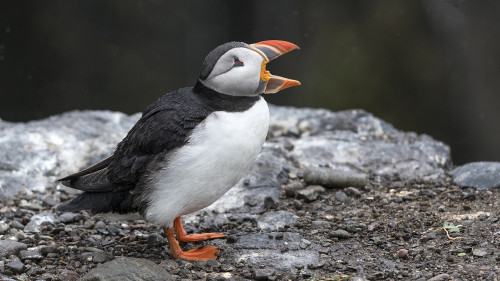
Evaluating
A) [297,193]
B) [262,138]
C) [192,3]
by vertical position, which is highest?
[192,3]

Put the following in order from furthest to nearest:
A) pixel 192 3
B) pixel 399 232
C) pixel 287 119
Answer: pixel 192 3 → pixel 287 119 → pixel 399 232

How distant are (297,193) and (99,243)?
63.4 inches

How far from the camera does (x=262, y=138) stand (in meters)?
4.60

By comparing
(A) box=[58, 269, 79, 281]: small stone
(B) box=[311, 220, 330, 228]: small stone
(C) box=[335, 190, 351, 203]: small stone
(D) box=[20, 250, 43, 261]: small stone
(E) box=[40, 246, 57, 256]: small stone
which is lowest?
(A) box=[58, 269, 79, 281]: small stone

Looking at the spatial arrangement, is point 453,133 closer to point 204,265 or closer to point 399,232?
point 399,232

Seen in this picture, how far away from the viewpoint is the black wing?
4.48 m

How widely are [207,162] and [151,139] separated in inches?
15.6

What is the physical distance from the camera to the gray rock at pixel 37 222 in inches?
209

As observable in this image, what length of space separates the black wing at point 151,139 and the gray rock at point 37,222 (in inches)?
30.6

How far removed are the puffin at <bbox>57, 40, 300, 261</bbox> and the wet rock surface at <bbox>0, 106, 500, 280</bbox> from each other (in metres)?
0.34

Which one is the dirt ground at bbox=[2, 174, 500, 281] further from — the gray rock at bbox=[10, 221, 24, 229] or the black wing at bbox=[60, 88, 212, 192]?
the black wing at bbox=[60, 88, 212, 192]

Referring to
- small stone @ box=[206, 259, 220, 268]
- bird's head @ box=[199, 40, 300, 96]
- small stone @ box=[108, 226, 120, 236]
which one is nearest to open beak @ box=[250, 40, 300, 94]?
bird's head @ box=[199, 40, 300, 96]

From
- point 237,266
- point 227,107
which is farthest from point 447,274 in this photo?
point 227,107

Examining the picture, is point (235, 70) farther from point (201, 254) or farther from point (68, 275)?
point (68, 275)
